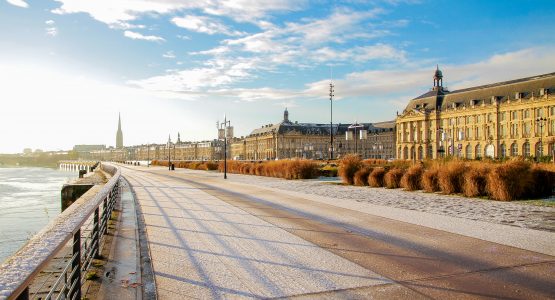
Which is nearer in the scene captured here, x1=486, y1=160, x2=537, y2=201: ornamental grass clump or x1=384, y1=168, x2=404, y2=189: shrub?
x1=486, y1=160, x2=537, y2=201: ornamental grass clump

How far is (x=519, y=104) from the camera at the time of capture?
3265 inches

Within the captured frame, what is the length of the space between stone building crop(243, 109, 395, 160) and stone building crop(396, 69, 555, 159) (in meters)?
26.5

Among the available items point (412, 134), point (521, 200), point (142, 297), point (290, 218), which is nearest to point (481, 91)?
point (412, 134)

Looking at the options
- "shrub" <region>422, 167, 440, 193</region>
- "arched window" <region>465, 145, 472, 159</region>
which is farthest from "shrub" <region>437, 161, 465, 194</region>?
"arched window" <region>465, 145, 472, 159</region>

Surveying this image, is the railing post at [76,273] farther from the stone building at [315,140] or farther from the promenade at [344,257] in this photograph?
the stone building at [315,140]

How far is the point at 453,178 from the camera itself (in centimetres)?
1827

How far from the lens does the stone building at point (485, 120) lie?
79.3 meters

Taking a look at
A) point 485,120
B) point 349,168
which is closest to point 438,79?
point 485,120

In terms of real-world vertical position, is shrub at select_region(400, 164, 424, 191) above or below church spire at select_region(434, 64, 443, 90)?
below

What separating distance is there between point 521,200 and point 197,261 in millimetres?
13804

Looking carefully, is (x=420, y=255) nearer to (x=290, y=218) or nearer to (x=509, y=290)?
(x=509, y=290)

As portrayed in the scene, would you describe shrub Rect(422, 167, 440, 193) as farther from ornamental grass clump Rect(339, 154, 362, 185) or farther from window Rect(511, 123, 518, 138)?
window Rect(511, 123, 518, 138)

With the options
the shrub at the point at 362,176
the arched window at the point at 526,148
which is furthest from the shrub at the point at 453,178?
the arched window at the point at 526,148

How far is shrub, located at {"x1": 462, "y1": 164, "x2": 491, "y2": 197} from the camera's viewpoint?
16.9 metres
